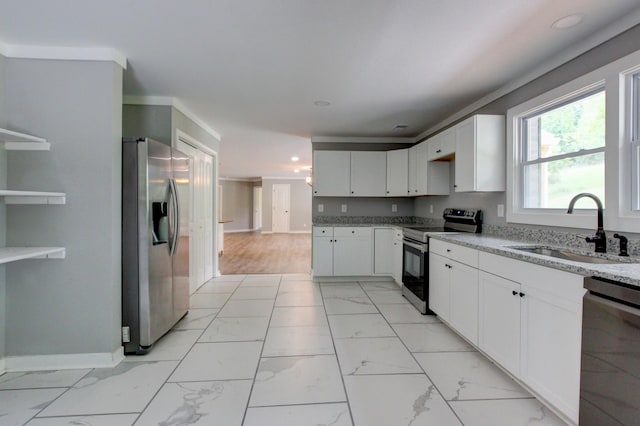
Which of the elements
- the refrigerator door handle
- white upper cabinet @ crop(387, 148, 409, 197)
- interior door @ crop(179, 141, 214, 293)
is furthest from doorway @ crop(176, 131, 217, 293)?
white upper cabinet @ crop(387, 148, 409, 197)

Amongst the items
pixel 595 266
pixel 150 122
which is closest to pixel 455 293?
pixel 595 266

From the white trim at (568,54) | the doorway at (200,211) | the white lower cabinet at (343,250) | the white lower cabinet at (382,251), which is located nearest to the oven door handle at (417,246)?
the white lower cabinet at (382,251)

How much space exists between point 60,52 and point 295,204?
34.1ft

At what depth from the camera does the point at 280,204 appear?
41.0ft

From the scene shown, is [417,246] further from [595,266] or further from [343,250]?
[595,266]

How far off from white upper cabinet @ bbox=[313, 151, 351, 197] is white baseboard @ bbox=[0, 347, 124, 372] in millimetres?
3266

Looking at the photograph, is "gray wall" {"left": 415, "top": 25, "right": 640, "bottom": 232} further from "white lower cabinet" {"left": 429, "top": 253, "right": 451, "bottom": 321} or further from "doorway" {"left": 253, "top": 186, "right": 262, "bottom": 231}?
"doorway" {"left": 253, "top": 186, "right": 262, "bottom": 231}

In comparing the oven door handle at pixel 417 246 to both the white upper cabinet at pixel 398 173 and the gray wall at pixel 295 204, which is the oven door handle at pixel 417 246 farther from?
the gray wall at pixel 295 204

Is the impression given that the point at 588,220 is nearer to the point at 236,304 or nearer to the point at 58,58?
the point at 236,304

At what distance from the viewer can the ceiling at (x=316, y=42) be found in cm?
178

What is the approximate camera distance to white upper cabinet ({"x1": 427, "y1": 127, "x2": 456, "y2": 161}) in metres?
3.33

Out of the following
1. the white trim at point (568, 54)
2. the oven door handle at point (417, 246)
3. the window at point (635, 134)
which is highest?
the white trim at point (568, 54)

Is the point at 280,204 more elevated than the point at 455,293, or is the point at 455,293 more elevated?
the point at 280,204

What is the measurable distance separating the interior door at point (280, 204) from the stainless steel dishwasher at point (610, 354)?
11.4 metres
